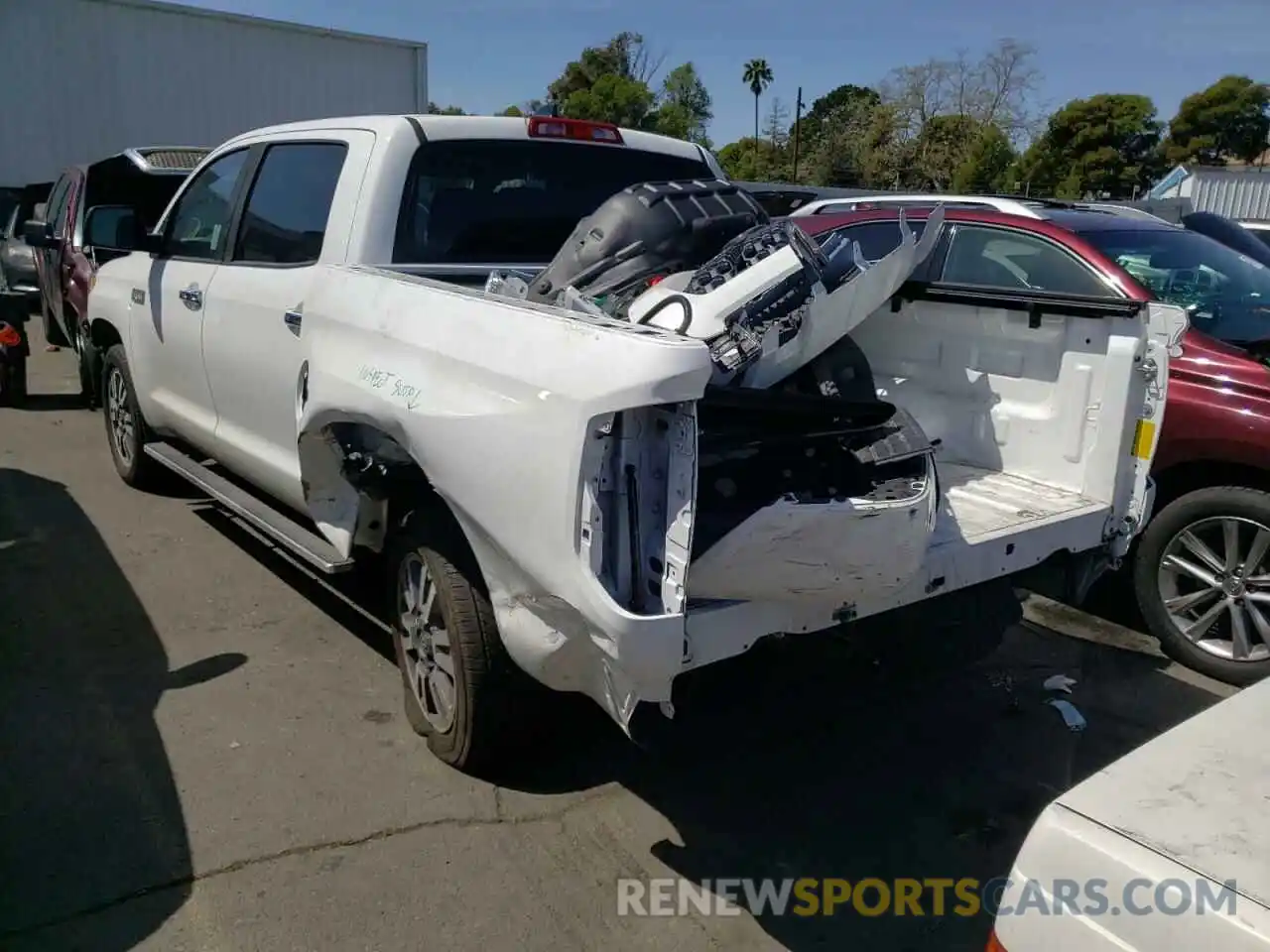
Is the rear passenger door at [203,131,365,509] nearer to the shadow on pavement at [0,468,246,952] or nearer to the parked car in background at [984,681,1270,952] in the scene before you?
the shadow on pavement at [0,468,246,952]

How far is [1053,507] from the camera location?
142 inches

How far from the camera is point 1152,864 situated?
1441 millimetres

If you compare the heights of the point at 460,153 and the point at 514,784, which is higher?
the point at 460,153

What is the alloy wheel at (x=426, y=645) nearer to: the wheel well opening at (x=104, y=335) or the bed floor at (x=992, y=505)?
the bed floor at (x=992, y=505)

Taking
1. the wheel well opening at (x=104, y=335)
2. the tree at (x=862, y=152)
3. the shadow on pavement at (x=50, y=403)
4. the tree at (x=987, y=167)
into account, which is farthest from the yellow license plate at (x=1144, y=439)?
the tree at (x=862, y=152)

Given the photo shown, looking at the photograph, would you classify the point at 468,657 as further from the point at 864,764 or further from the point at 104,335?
the point at 104,335

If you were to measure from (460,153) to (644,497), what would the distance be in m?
2.22

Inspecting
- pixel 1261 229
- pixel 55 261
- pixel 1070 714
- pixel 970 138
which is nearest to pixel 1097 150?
pixel 970 138

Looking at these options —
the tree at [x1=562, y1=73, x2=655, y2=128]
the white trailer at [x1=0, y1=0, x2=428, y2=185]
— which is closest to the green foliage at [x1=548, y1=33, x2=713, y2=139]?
the tree at [x1=562, y1=73, x2=655, y2=128]

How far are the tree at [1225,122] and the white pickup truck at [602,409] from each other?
162 feet

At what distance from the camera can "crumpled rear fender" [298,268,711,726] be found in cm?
241

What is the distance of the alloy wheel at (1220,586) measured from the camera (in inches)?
171

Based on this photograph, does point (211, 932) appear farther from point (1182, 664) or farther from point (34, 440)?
point (34, 440)

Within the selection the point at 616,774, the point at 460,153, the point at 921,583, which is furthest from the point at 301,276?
the point at 921,583
